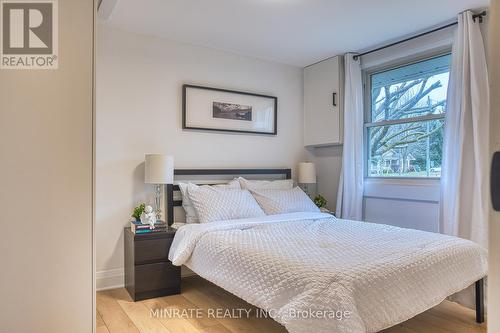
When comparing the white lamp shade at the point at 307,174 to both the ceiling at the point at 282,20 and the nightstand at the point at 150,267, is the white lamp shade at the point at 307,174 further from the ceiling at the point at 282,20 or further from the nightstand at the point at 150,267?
the nightstand at the point at 150,267

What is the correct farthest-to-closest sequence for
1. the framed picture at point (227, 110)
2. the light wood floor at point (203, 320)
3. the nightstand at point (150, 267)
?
the framed picture at point (227, 110) → the nightstand at point (150, 267) → the light wood floor at point (203, 320)

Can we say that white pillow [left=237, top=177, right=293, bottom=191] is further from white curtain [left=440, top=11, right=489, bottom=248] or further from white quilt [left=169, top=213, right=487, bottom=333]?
white curtain [left=440, top=11, right=489, bottom=248]

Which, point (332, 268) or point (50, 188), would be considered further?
point (332, 268)

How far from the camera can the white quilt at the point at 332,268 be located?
1674mm

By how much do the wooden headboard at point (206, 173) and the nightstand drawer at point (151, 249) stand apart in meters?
0.42

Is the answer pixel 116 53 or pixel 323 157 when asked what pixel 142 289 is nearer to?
pixel 116 53

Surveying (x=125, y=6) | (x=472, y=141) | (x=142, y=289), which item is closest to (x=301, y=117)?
(x=472, y=141)

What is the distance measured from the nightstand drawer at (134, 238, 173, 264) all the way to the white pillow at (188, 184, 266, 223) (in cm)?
39

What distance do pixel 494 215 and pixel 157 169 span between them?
9.42 feet

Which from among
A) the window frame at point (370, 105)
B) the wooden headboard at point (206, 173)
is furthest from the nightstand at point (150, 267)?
A: the window frame at point (370, 105)

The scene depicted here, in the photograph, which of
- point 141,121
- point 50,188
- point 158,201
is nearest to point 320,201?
point 158,201

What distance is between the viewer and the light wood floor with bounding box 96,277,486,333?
241cm

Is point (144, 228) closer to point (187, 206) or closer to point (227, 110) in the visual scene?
point (187, 206)

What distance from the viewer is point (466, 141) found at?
9.41ft
